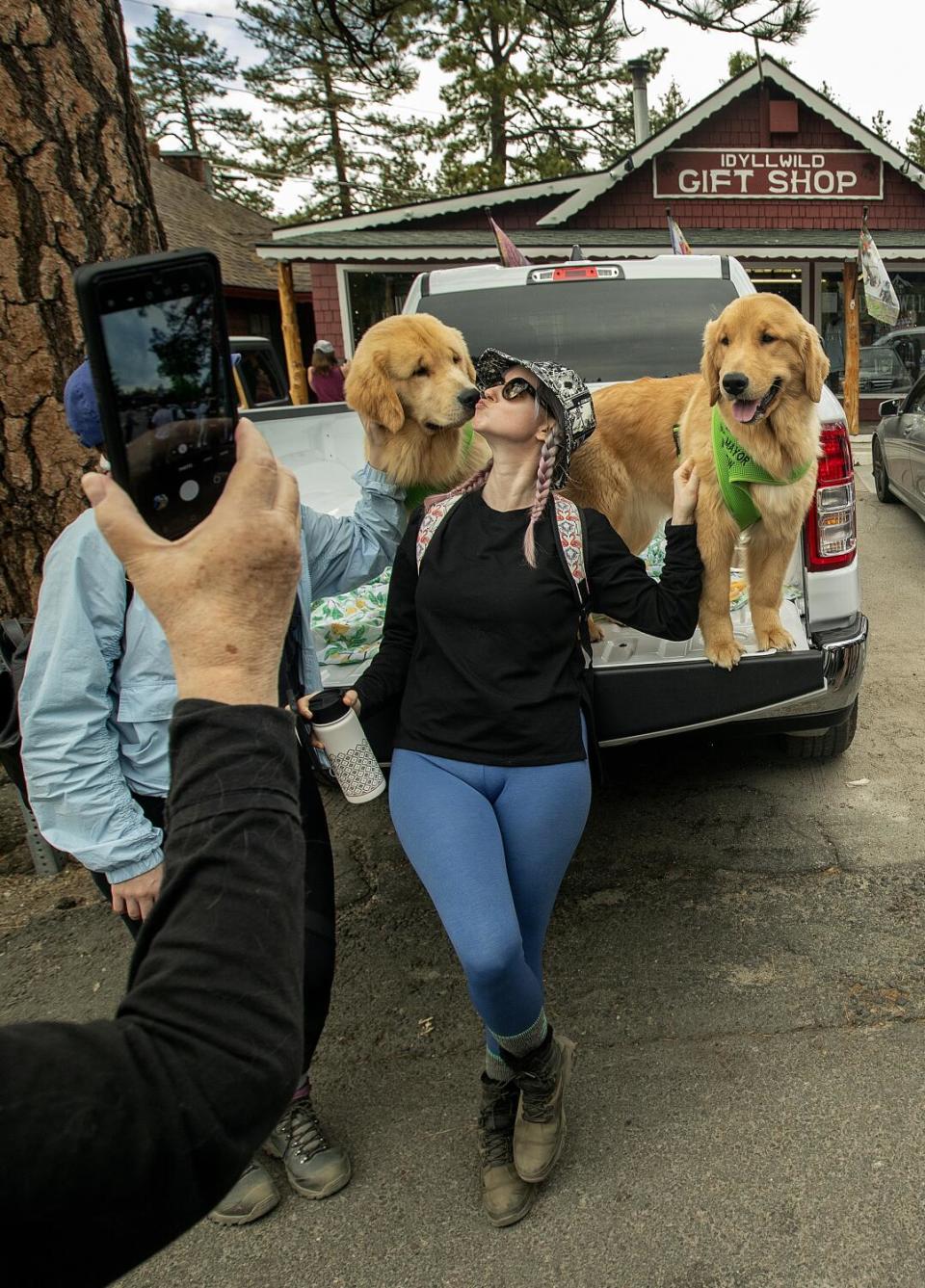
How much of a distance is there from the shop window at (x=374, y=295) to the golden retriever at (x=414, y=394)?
15.2 meters

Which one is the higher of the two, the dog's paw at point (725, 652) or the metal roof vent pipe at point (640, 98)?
the metal roof vent pipe at point (640, 98)

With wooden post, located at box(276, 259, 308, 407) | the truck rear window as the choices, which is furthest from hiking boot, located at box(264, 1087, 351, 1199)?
wooden post, located at box(276, 259, 308, 407)

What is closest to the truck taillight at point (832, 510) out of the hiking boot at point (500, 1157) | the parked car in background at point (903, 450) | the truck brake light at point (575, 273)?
the truck brake light at point (575, 273)

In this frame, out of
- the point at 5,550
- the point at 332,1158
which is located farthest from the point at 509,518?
the point at 5,550

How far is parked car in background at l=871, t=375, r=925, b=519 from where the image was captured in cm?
880

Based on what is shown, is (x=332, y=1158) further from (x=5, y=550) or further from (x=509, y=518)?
(x=5, y=550)

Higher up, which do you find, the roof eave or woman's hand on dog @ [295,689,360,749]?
the roof eave

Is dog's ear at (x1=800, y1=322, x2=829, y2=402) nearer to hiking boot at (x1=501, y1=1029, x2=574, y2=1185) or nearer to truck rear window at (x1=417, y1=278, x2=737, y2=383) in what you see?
truck rear window at (x1=417, y1=278, x2=737, y2=383)

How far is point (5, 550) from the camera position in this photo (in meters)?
3.79

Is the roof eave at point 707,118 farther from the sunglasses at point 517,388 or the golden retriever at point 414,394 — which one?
the sunglasses at point 517,388

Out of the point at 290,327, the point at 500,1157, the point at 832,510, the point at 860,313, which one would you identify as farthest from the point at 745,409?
the point at 860,313

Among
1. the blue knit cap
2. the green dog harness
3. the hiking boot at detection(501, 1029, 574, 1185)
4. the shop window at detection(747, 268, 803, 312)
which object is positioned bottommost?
the hiking boot at detection(501, 1029, 574, 1185)

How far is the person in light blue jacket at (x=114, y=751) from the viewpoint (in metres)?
2.10

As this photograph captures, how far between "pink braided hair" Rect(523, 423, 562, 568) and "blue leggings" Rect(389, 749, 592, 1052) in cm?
61
